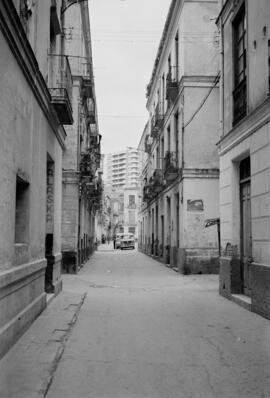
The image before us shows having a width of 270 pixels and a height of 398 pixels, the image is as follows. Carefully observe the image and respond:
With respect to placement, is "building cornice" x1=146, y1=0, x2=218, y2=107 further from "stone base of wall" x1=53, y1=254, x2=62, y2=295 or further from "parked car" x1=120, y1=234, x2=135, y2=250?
"parked car" x1=120, y1=234, x2=135, y2=250

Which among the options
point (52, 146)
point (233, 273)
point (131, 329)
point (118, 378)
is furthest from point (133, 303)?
point (118, 378)

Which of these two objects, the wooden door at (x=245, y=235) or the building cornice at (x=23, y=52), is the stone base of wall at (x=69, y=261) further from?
the building cornice at (x=23, y=52)

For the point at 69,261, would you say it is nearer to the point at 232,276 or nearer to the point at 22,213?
the point at 232,276

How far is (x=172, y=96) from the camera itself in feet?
68.7

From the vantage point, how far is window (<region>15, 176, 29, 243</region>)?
7707 millimetres

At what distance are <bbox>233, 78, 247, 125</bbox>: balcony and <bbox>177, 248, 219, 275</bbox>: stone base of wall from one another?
8216 millimetres

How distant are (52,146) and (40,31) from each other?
8.87 feet

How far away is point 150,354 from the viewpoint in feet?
20.8

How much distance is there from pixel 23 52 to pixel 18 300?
3.41 meters

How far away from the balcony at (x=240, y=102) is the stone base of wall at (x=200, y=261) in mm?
8216

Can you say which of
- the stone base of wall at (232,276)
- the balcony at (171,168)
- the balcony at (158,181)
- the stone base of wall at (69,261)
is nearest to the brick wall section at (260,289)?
the stone base of wall at (232,276)

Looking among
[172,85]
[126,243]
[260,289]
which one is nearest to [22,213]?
[260,289]

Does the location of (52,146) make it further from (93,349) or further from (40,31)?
(93,349)

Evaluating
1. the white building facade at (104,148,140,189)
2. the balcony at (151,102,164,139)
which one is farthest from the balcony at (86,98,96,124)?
the white building facade at (104,148,140,189)
